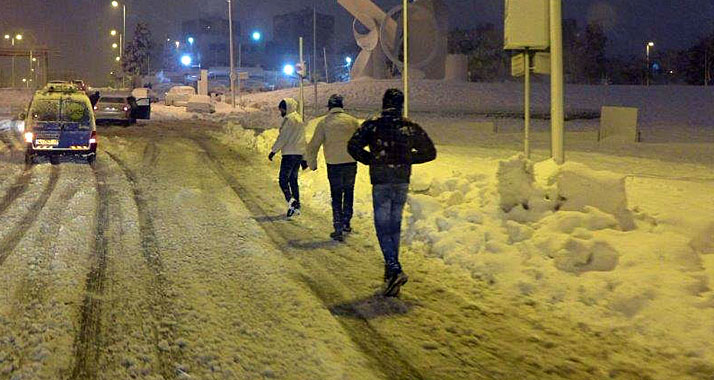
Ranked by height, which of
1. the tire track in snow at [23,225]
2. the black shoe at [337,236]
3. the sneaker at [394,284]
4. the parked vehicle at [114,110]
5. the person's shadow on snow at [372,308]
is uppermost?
the parked vehicle at [114,110]

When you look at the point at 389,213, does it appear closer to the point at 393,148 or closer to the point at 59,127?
the point at 393,148

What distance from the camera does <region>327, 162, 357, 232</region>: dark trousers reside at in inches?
366

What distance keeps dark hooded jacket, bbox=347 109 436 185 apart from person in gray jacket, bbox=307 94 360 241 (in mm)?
2005

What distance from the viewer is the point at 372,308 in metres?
6.48

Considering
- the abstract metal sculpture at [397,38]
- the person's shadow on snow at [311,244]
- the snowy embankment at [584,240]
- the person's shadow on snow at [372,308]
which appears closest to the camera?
the snowy embankment at [584,240]

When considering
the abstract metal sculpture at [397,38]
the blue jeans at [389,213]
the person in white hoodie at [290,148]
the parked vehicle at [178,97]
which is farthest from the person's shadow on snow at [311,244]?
the abstract metal sculpture at [397,38]

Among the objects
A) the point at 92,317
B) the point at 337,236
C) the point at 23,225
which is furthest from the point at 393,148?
the point at 23,225

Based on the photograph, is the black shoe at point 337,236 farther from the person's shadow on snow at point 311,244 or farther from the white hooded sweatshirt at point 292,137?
the white hooded sweatshirt at point 292,137

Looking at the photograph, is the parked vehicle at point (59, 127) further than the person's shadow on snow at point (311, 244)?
Yes

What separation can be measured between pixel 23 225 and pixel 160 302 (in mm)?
4624

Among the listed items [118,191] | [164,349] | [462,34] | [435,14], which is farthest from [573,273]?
[462,34]

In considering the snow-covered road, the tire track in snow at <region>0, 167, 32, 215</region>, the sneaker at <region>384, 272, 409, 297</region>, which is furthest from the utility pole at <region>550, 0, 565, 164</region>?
the tire track in snow at <region>0, 167, 32, 215</region>

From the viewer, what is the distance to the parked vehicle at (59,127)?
57.5 ft

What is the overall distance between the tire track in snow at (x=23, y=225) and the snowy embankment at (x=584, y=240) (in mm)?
4325
